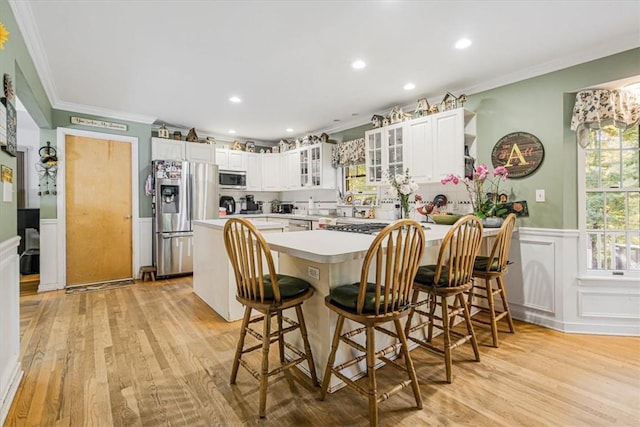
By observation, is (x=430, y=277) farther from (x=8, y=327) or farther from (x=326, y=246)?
(x=8, y=327)

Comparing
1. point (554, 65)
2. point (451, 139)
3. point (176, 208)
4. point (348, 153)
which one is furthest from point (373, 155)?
point (176, 208)

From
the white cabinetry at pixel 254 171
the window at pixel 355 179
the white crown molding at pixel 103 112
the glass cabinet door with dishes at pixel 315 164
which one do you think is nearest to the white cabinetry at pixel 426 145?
the window at pixel 355 179

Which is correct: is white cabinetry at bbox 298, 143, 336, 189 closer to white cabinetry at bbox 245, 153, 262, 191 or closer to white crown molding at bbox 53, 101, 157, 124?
white cabinetry at bbox 245, 153, 262, 191

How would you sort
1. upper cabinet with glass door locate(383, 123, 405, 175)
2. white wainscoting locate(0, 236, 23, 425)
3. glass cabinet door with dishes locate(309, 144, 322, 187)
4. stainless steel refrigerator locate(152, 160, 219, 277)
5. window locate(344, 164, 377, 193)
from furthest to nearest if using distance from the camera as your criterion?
glass cabinet door with dishes locate(309, 144, 322, 187) < window locate(344, 164, 377, 193) < stainless steel refrigerator locate(152, 160, 219, 277) < upper cabinet with glass door locate(383, 123, 405, 175) < white wainscoting locate(0, 236, 23, 425)

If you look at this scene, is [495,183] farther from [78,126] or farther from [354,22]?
[78,126]

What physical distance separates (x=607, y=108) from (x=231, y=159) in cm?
508

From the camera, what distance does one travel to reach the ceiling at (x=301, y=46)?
6.82ft

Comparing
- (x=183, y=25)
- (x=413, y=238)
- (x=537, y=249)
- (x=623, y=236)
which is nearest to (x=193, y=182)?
(x=183, y=25)

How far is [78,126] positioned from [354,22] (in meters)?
4.00

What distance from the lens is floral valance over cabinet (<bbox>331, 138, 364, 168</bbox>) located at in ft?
15.4

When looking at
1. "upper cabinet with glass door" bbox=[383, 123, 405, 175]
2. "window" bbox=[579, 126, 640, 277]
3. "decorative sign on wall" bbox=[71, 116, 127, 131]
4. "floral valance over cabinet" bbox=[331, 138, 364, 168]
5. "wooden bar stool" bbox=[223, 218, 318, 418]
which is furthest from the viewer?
"floral valance over cabinet" bbox=[331, 138, 364, 168]

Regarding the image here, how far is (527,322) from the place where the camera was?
2951 millimetres

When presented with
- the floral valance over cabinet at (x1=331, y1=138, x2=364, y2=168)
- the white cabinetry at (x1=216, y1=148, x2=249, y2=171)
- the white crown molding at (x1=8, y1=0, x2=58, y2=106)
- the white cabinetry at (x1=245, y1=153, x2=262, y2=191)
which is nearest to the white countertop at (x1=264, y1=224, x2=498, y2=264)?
the white crown molding at (x1=8, y1=0, x2=58, y2=106)

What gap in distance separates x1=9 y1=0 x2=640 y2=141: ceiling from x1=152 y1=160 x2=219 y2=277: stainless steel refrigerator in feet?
3.43
